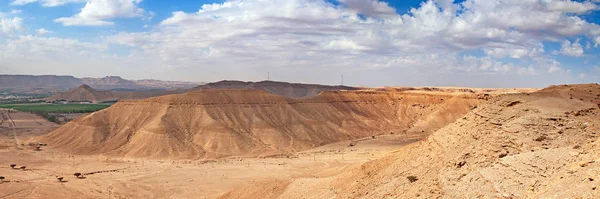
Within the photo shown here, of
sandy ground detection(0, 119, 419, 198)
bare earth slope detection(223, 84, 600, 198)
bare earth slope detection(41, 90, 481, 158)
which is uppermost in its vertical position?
bare earth slope detection(223, 84, 600, 198)

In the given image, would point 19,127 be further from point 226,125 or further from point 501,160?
point 501,160

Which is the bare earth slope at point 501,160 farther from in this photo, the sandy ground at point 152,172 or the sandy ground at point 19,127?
the sandy ground at point 19,127

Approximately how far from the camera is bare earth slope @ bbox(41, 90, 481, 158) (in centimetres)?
5500

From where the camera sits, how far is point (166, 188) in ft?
121

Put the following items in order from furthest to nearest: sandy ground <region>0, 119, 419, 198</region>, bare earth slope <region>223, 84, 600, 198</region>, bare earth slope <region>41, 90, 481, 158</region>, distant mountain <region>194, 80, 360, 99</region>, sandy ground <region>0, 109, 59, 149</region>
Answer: distant mountain <region>194, 80, 360, 99</region> → sandy ground <region>0, 109, 59, 149</region> → bare earth slope <region>41, 90, 481, 158</region> → sandy ground <region>0, 119, 419, 198</region> → bare earth slope <region>223, 84, 600, 198</region>

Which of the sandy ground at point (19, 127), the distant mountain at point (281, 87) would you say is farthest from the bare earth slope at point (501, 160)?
the distant mountain at point (281, 87)

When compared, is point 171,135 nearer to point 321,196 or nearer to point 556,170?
point 321,196

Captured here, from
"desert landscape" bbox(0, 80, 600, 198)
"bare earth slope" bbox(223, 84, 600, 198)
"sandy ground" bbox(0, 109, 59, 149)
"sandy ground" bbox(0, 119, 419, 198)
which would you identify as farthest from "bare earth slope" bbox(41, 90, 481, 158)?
"bare earth slope" bbox(223, 84, 600, 198)

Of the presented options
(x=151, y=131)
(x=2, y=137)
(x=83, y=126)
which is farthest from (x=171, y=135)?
(x=2, y=137)

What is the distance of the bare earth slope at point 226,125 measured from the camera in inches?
2165

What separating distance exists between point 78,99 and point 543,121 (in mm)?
170394

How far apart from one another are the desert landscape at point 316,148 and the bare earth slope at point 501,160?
6 centimetres

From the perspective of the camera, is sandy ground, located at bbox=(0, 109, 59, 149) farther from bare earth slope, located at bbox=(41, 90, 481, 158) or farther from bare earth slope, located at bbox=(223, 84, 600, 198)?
bare earth slope, located at bbox=(223, 84, 600, 198)

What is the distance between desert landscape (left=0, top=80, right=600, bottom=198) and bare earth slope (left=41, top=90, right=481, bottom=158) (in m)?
0.23
